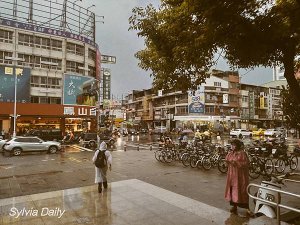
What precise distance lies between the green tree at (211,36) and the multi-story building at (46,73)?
31.6m

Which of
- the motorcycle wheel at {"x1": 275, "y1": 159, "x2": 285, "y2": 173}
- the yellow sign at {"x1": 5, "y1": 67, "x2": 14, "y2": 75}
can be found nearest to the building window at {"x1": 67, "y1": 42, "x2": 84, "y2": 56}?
the yellow sign at {"x1": 5, "y1": 67, "x2": 14, "y2": 75}

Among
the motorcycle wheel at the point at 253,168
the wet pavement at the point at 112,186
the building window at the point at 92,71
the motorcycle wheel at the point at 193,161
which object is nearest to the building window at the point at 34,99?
the building window at the point at 92,71

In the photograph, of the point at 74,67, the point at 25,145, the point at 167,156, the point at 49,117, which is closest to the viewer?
the point at 167,156

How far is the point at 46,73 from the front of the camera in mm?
40188

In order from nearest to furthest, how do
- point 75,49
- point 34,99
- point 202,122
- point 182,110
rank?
point 34,99, point 75,49, point 202,122, point 182,110

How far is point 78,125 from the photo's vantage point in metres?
44.0

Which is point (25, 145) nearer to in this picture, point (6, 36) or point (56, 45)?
point (6, 36)

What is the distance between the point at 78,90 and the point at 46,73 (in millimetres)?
5078

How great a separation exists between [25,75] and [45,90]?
3.30m

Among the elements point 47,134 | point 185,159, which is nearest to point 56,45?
point 47,134

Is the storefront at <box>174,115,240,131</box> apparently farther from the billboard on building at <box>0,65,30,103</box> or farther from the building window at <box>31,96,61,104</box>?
the billboard on building at <box>0,65,30,103</box>

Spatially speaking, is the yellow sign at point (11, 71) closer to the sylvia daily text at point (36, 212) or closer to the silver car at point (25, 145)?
the silver car at point (25, 145)

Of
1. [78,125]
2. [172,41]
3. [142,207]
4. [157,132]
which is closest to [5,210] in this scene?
[142,207]

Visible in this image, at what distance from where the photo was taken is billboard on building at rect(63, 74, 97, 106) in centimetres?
4134
